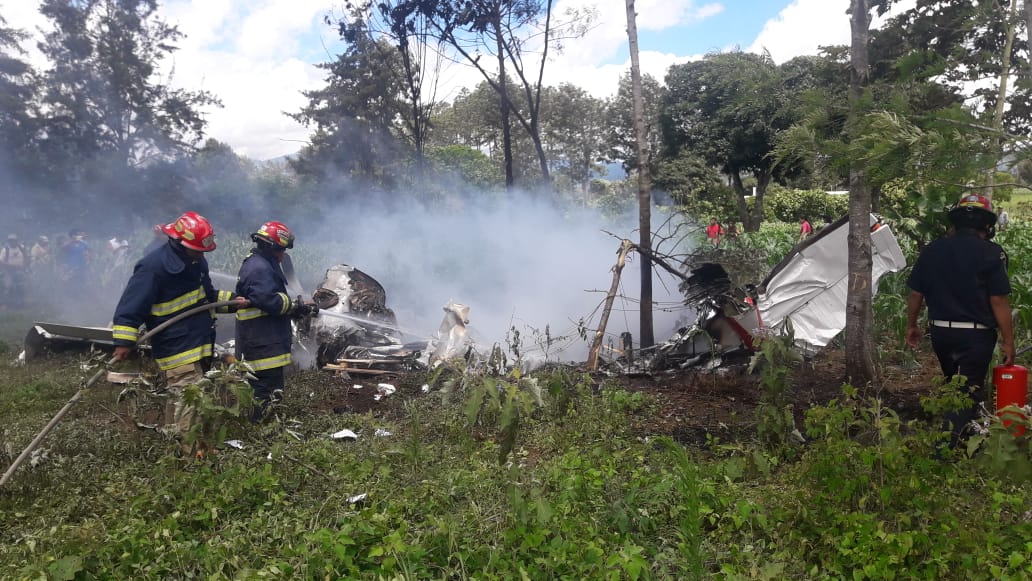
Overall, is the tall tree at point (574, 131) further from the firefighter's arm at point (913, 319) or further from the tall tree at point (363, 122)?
the firefighter's arm at point (913, 319)

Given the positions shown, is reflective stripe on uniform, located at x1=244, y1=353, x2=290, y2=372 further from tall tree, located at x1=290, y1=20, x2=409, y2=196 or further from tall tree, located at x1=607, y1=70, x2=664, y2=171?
tall tree, located at x1=607, y1=70, x2=664, y2=171

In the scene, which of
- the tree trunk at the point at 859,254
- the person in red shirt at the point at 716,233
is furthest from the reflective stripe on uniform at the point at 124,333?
the person in red shirt at the point at 716,233

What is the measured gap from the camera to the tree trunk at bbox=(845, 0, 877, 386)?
4.89 meters

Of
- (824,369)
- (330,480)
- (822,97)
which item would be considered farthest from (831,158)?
(330,480)

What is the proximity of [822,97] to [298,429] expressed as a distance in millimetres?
4477

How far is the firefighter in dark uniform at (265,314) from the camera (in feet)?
15.9

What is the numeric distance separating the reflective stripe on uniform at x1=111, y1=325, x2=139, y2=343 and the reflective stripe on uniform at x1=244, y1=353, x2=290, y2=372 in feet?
2.70

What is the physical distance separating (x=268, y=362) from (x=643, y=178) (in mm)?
4514

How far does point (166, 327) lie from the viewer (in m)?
4.31

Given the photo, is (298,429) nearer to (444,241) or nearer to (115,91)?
(444,241)

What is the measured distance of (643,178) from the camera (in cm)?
740

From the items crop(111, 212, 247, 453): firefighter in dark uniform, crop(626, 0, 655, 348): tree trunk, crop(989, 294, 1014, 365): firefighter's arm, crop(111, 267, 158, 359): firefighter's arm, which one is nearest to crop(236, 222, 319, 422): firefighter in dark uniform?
crop(111, 212, 247, 453): firefighter in dark uniform

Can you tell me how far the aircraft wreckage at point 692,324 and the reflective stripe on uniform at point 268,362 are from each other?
1805 mm

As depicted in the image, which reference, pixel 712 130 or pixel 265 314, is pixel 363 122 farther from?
pixel 265 314
